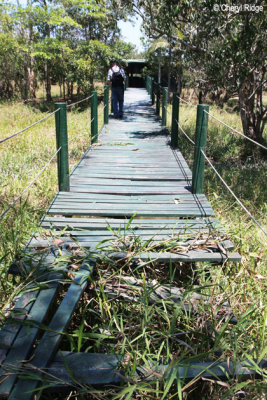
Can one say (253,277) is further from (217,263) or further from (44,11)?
(44,11)

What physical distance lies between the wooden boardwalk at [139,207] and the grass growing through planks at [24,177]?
1.09 feet

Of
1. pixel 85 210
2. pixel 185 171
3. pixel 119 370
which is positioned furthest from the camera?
pixel 185 171

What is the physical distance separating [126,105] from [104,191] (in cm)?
1089

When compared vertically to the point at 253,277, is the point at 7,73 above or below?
above

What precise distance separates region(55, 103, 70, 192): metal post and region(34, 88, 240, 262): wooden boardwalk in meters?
0.15

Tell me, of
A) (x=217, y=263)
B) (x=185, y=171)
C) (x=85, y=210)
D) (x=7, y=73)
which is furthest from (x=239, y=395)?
(x=7, y=73)

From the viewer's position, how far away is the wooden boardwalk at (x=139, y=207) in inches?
115

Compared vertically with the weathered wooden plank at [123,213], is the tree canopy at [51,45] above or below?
above

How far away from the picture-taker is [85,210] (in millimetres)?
3697

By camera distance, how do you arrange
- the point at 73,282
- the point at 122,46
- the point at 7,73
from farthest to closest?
1. the point at 122,46
2. the point at 7,73
3. the point at 73,282

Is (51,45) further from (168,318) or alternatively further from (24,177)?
(168,318)

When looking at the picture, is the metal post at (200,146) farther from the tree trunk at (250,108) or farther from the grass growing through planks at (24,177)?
the tree trunk at (250,108)

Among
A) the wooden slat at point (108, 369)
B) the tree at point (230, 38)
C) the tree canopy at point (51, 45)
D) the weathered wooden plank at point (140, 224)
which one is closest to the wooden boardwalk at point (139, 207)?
the weathered wooden plank at point (140, 224)

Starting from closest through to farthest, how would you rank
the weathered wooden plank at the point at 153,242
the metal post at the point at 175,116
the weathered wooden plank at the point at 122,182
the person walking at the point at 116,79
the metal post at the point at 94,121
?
the weathered wooden plank at the point at 153,242
the weathered wooden plank at the point at 122,182
the metal post at the point at 175,116
the metal post at the point at 94,121
the person walking at the point at 116,79
